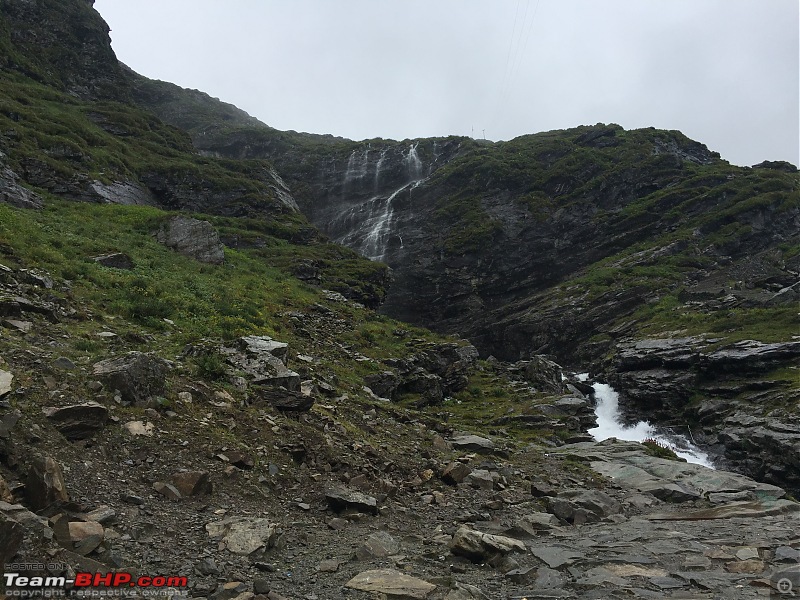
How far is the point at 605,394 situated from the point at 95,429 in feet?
133

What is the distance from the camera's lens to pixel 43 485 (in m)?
5.06

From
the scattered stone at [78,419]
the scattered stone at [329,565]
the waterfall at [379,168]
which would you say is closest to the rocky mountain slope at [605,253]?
the waterfall at [379,168]

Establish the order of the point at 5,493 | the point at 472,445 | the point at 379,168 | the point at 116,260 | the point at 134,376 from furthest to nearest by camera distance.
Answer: the point at 379,168
the point at 116,260
the point at 472,445
the point at 134,376
the point at 5,493

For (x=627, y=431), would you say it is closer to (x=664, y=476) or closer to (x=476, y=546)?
(x=664, y=476)

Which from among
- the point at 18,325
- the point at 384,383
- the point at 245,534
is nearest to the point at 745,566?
the point at 245,534

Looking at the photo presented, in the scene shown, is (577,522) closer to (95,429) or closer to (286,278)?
(95,429)

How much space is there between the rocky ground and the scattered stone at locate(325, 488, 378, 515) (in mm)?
26

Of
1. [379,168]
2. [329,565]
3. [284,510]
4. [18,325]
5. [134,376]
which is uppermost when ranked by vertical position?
[379,168]

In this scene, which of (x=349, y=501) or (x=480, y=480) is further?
(x=480, y=480)

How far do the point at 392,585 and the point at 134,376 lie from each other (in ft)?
18.4

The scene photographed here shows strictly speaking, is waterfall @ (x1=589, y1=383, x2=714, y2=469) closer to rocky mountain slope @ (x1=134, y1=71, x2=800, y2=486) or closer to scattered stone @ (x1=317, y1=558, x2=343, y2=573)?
rocky mountain slope @ (x1=134, y1=71, x2=800, y2=486)

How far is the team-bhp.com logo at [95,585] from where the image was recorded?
3.89 m

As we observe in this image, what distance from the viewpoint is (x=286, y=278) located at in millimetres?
31766

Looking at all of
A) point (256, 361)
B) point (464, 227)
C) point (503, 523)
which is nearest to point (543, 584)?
point (503, 523)
